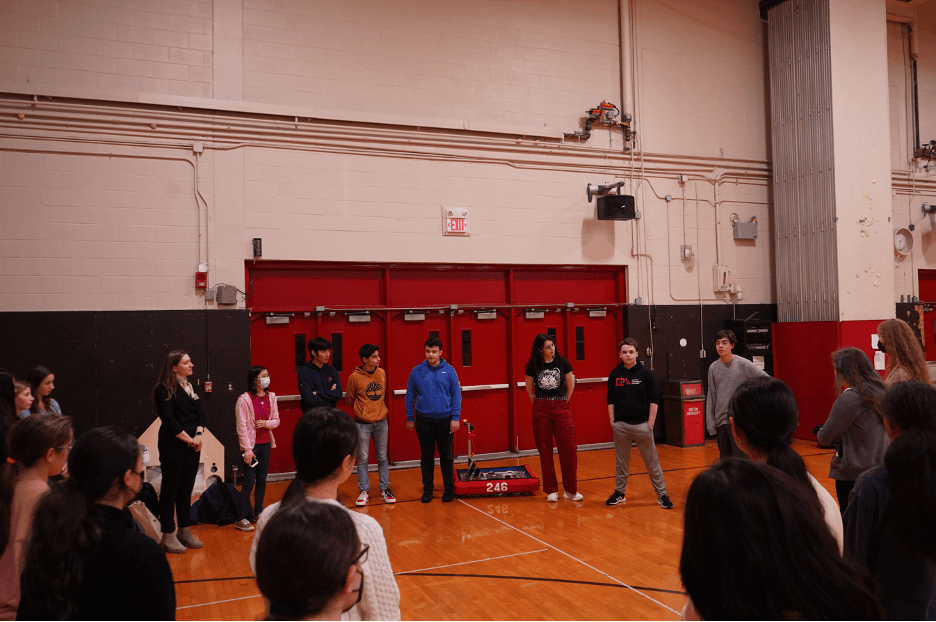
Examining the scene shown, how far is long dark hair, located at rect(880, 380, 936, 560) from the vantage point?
1948mm

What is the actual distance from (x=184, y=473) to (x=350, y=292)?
346 centimetres

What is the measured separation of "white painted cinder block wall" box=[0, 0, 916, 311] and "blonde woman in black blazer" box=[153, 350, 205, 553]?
2.28 meters

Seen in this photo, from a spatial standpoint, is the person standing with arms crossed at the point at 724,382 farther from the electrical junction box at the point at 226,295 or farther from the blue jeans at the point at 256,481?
the electrical junction box at the point at 226,295

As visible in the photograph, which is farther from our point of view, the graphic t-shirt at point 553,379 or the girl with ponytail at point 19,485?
the graphic t-shirt at point 553,379

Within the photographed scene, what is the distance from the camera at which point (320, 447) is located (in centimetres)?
212

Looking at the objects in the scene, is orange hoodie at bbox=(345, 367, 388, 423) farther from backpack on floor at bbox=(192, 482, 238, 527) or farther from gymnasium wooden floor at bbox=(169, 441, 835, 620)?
backpack on floor at bbox=(192, 482, 238, 527)

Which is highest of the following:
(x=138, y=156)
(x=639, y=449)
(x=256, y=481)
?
(x=138, y=156)

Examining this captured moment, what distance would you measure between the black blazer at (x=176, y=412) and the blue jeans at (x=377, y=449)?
1.72 metres

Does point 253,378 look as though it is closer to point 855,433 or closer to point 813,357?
point 855,433

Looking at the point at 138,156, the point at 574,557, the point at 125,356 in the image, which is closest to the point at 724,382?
the point at 574,557

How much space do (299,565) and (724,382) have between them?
5.08 metres

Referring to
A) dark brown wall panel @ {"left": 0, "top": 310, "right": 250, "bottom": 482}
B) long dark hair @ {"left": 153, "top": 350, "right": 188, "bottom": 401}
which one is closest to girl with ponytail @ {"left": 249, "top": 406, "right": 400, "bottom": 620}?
long dark hair @ {"left": 153, "top": 350, "right": 188, "bottom": 401}

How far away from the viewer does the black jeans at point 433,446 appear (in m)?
6.77

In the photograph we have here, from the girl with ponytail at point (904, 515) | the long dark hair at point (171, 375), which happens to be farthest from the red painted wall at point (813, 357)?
the long dark hair at point (171, 375)
